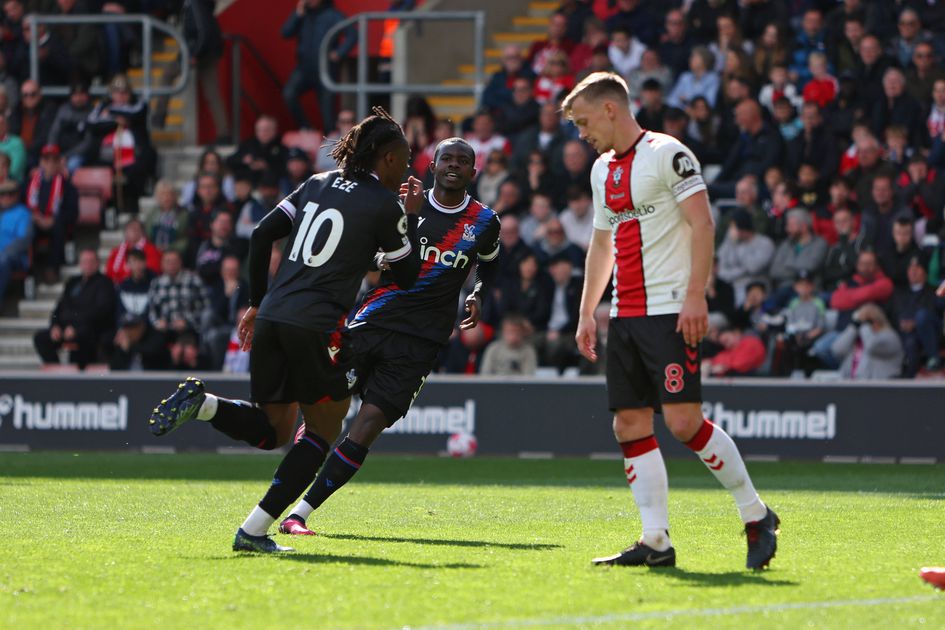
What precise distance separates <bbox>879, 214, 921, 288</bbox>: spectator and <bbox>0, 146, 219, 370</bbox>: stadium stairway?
10.4 meters

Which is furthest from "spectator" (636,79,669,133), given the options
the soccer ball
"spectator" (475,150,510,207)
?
the soccer ball

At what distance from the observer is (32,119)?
2322 cm

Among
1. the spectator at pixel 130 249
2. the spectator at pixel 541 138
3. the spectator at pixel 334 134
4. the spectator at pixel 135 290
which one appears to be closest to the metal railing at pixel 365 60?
the spectator at pixel 334 134

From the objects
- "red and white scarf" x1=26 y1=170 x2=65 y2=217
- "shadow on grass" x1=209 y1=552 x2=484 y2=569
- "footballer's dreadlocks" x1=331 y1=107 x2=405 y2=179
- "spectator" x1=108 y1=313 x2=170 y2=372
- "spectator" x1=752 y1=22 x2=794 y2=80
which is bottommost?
"spectator" x1=108 y1=313 x2=170 y2=372

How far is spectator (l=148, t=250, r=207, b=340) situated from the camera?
19.7 meters

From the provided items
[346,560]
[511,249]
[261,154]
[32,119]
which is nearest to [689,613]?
[346,560]

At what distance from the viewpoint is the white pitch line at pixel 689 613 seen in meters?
5.71

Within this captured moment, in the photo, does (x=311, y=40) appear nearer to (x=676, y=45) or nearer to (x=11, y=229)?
(x=11, y=229)

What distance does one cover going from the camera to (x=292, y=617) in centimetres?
589

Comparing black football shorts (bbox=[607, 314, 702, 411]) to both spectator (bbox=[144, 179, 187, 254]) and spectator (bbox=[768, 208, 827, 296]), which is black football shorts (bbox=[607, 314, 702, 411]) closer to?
spectator (bbox=[768, 208, 827, 296])

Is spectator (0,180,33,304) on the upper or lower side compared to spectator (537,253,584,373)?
upper

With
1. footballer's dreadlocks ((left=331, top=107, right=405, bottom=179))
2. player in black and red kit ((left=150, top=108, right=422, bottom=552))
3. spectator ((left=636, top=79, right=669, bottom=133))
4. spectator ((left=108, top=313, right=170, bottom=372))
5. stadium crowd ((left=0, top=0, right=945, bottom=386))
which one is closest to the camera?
player in black and red kit ((left=150, top=108, right=422, bottom=552))

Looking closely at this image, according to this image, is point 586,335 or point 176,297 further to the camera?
point 176,297

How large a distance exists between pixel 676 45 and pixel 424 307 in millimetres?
11656
